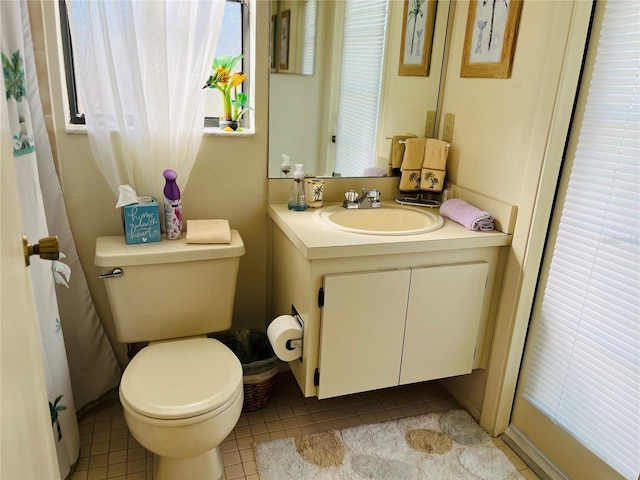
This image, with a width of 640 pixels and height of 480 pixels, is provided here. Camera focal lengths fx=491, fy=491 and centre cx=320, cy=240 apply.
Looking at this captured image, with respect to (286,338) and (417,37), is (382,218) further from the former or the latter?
(417,37)

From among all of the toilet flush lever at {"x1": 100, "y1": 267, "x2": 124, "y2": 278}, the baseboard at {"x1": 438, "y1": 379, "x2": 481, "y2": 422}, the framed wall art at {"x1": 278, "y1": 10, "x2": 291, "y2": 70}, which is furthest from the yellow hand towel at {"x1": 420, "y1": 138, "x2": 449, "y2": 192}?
the toilet flush lever at {"x1": 100, "y1": 267, "x2": 124, "y2": 278}

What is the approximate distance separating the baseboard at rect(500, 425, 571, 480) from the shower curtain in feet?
5.48

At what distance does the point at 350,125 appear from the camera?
2.21 m

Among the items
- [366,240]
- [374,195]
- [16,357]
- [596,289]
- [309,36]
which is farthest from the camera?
[374,195]

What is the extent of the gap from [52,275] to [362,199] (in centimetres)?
123

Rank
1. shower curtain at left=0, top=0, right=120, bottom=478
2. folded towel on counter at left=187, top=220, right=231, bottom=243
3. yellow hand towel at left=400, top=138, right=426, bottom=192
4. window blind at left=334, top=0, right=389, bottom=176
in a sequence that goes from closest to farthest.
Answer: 1. shower curtain at left=0, top=0, right=120, bottom=478
2. folded towel on counter at left=187, top=220, right=231, bottom=243
3. window blind at left=334, top=0, right=389, bottom=176
4. yellow hand towel at left=400, top=138, right=426, bottom=192

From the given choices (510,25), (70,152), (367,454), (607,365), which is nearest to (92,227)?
(70,152)

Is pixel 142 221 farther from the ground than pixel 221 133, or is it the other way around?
pixel 221 133

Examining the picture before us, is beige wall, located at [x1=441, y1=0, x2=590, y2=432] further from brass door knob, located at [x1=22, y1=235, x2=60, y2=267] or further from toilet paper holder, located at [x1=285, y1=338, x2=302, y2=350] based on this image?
brass door knob, located at [x1=22, y1=235, x2=60, y2=267]

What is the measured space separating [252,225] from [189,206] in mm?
283

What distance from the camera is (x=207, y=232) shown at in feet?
6.14

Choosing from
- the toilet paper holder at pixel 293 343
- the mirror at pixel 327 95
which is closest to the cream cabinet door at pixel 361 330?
the toilet paper holder at pixel 293 343

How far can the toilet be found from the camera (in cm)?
151

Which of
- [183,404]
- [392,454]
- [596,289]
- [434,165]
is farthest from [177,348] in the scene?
[596,289]
